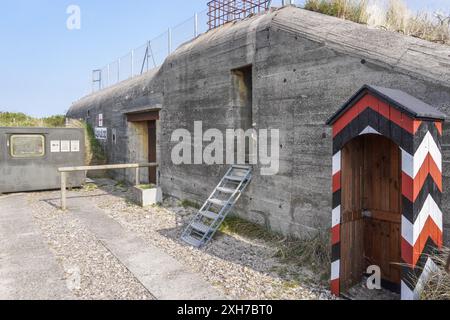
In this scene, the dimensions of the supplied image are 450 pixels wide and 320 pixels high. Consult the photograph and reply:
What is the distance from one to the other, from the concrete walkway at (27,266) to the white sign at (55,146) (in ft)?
14.5

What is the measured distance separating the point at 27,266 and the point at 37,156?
7598 mm

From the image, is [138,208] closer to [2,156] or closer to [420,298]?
[2,156]

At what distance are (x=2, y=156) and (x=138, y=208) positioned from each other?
518cm

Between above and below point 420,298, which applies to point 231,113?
above

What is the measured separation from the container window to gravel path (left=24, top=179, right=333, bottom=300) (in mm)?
3594

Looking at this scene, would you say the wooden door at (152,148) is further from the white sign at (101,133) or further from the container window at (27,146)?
the white sign at (101,133)

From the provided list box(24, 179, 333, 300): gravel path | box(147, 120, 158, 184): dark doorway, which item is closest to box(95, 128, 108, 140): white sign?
box(147, 120, 158, 184): dark doorway

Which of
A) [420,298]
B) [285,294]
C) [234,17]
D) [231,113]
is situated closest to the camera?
[420,298]

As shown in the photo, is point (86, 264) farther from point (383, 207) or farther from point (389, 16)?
point (389, 16)

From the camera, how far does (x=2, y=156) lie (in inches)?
435

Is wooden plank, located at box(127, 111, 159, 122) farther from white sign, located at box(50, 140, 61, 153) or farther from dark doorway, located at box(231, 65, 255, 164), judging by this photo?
dark doorway, located at box(231, 65, 255, 164)

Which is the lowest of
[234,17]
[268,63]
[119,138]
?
[119,138]

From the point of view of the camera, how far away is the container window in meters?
11.3
